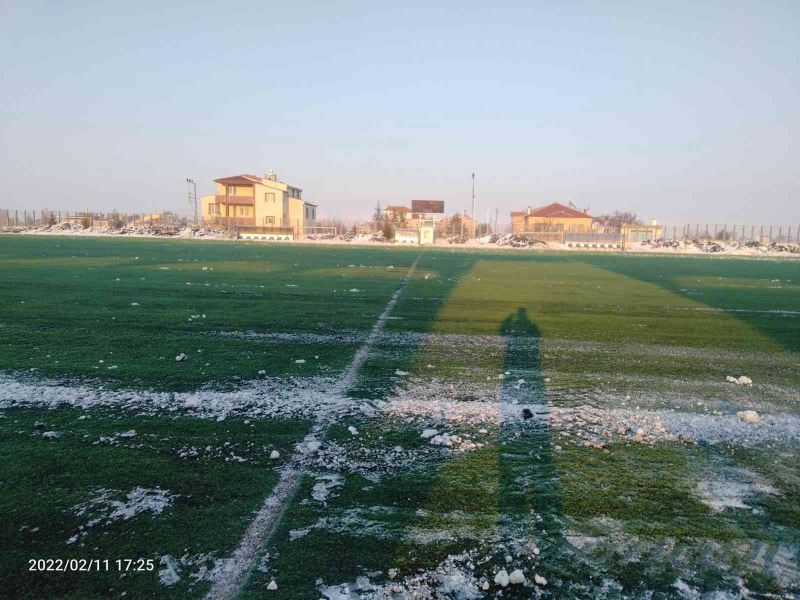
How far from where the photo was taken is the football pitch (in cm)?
227

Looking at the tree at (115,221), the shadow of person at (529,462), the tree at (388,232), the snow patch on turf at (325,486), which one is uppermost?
the tree at (115,221)

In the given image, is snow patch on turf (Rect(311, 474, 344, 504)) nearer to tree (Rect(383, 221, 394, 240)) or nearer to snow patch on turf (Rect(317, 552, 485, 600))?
snow patch on turf (Rect(317, 552, 485, 600))

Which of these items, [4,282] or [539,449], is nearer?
[539,449]

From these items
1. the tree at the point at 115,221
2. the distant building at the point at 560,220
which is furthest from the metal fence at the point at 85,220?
the distant building at the point at 560,220

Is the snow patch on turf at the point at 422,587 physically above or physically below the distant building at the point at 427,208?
below

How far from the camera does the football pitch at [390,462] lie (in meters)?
2.27

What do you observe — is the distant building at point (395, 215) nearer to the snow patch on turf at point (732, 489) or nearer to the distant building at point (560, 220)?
the distant building at point (560, 220)

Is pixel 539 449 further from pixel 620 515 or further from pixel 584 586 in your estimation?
pixel 584 586

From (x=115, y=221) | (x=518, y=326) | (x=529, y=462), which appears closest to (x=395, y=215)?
(x=115, y=221)

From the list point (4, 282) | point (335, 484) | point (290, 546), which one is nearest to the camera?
point (290, 546)

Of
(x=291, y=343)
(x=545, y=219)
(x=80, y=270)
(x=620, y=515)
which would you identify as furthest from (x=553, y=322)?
(x=545, y=219)

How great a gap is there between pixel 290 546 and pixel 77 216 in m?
78.4

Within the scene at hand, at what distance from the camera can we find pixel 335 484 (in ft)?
9.78

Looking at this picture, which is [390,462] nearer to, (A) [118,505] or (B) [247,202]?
(A) [118,505]
